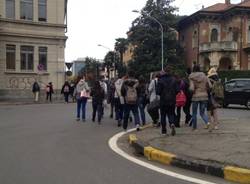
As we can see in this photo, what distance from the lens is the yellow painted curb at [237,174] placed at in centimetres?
819

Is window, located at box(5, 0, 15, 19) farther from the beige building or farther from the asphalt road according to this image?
the asphalt road

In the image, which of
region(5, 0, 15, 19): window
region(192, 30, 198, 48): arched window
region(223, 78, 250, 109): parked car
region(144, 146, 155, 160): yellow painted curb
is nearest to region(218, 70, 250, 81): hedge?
region(192, 30, 198, 48): arched window

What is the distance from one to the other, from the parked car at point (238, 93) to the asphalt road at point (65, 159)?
1348 cm

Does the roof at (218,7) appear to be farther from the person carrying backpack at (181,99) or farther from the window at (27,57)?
the person carrying backpack at (181,99)

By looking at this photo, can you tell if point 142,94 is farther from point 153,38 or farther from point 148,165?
point 153,38

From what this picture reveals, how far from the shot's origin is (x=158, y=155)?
1037cm

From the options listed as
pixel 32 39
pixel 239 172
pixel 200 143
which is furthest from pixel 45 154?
pixel 32 39

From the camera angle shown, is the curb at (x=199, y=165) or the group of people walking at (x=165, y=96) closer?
the curb at (x=199, y=165)

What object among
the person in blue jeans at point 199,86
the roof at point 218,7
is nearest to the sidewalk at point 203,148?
the person in blue jeans at point 199,86

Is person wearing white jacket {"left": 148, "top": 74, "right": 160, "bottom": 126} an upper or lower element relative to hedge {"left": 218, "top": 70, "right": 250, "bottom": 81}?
lower

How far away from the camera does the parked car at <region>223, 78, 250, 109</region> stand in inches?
1128

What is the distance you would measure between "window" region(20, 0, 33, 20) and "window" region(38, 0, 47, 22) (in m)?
0.73

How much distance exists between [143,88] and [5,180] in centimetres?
955

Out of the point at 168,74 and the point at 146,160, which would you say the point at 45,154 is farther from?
the point at 168,74
